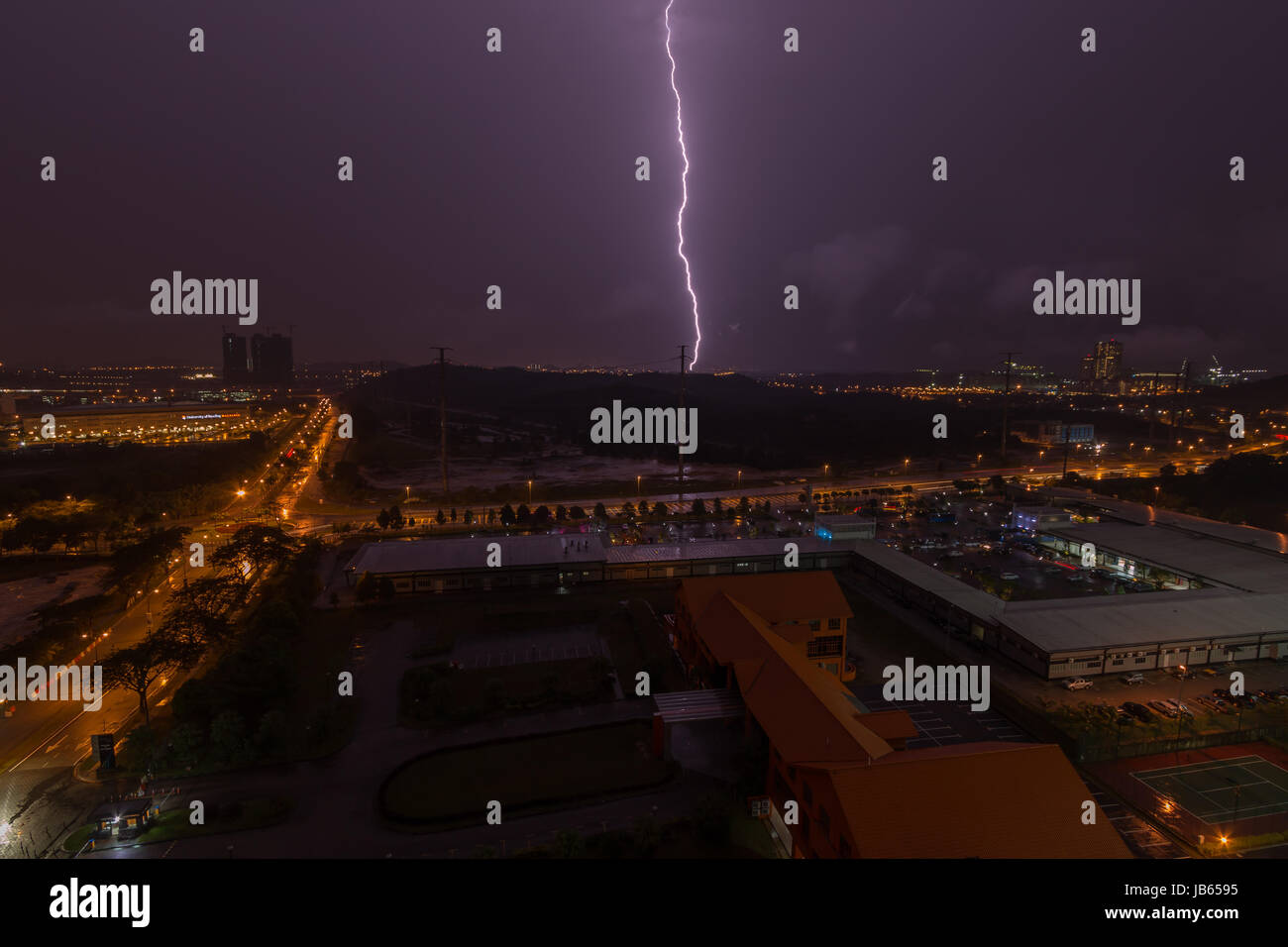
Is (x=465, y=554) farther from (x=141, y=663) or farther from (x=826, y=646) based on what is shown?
(x=826, y=646)

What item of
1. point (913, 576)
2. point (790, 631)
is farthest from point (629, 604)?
point (913, 576)

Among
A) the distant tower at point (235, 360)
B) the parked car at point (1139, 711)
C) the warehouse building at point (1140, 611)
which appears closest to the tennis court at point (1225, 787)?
the parked car at point (1139, 711)

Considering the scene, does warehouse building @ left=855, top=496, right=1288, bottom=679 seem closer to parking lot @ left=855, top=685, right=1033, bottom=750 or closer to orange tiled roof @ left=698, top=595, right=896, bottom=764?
parking lot @ left=855, top=685, right=1033, bottom=750

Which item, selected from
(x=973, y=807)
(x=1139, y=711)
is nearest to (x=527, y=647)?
(x=973, y=807)

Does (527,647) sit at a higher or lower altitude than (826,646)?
lower

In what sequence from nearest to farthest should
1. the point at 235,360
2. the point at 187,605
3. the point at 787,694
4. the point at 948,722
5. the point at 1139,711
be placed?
the point at 787,694
the point at 948,722
the point at 1139,711
the point at 187,605
the point at 235,360

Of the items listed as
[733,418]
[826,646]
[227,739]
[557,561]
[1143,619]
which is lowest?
[227,739]
